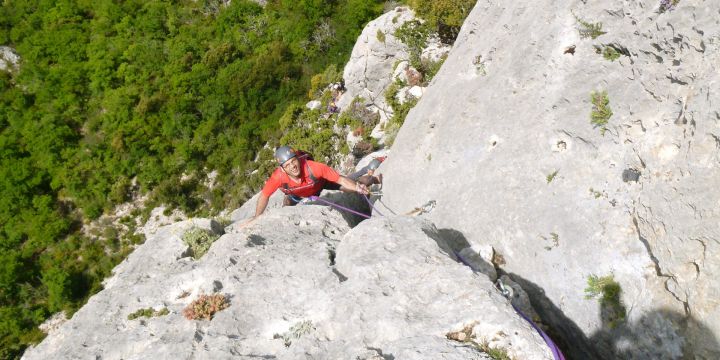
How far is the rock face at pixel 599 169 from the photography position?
473 centimetres

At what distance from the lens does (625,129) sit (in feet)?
18.9

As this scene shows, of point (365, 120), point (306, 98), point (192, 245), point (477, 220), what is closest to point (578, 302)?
point (477, 220)

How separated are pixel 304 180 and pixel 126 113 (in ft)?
67.5

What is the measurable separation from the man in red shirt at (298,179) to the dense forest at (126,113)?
13.4 metres

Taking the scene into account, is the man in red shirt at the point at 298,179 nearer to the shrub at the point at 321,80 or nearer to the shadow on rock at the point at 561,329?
the shadow on rock at the point at 561,329

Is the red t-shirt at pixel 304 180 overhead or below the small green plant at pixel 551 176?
below

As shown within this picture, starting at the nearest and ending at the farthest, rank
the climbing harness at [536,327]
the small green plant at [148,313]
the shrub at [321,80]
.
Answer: the climbing harness at [536,327]
the small green plant at [148,313]
the shrub at [321,80]

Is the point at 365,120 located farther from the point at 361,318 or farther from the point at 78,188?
the point at 78,188

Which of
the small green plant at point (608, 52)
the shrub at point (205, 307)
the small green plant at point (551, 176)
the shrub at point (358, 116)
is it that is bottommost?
the shrub at point (358, 116)

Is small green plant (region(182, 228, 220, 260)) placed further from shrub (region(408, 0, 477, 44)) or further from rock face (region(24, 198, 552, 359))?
shrub (region(408, 0, 477, 44))

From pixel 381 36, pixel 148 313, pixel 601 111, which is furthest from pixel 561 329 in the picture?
pixel 381 36

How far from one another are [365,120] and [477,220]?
13.9m

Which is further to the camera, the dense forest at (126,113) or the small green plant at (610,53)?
the dense forest at (126,113)

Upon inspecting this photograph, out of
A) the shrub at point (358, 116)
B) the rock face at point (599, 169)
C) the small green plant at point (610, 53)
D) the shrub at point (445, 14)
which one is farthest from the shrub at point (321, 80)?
Result: the small green plant at point (610, 53)
